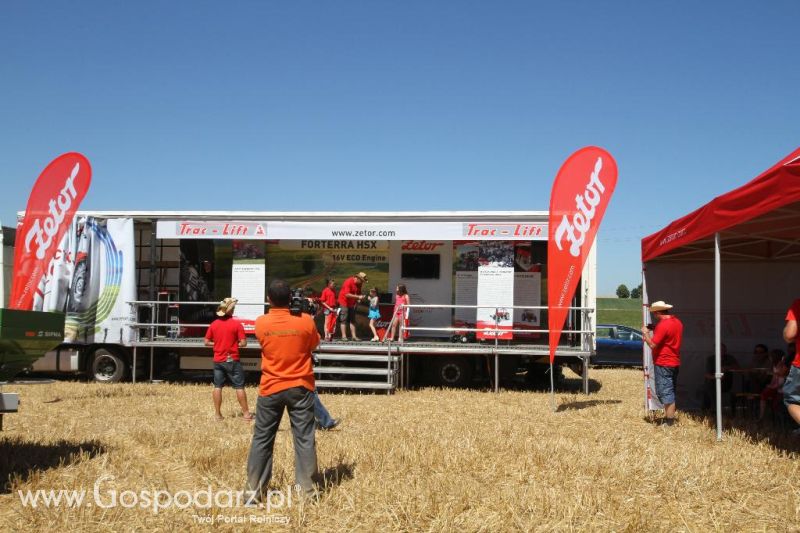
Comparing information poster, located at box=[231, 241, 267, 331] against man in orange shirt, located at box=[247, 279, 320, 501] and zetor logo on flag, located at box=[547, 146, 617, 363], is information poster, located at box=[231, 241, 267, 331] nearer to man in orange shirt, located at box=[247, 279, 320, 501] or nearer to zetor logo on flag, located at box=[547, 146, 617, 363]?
zetor logo on flag, located at box=[547, 146, 617, 363]

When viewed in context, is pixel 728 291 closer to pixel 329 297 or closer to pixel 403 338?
pixel 403 338

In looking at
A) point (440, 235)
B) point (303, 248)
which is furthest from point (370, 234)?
point (303, 248)

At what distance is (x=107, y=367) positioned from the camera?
1382 centimetres

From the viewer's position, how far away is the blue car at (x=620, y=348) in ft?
62.0

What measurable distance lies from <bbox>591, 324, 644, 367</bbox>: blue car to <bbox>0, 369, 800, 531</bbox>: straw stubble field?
9.79 m

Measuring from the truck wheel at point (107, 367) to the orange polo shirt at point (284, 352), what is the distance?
972cm

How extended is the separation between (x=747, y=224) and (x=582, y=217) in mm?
2341

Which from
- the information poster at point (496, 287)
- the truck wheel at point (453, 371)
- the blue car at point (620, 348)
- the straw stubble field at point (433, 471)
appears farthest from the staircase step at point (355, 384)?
the blue car at point (620, 348)

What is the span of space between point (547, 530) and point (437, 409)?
5.73 metres

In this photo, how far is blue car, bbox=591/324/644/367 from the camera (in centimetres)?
1891

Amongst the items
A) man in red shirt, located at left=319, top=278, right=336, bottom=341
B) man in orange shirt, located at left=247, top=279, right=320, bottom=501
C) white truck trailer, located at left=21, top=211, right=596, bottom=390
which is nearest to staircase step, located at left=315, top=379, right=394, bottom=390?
white truck trailer, located at left=21, top=211, right=596, bottom=390

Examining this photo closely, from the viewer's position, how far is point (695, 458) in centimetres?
629

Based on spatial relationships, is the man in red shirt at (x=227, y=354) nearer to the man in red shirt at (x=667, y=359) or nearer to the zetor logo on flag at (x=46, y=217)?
the zetor logo on flag at (x=46, y=217)

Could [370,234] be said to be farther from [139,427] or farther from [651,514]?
[651,514]
